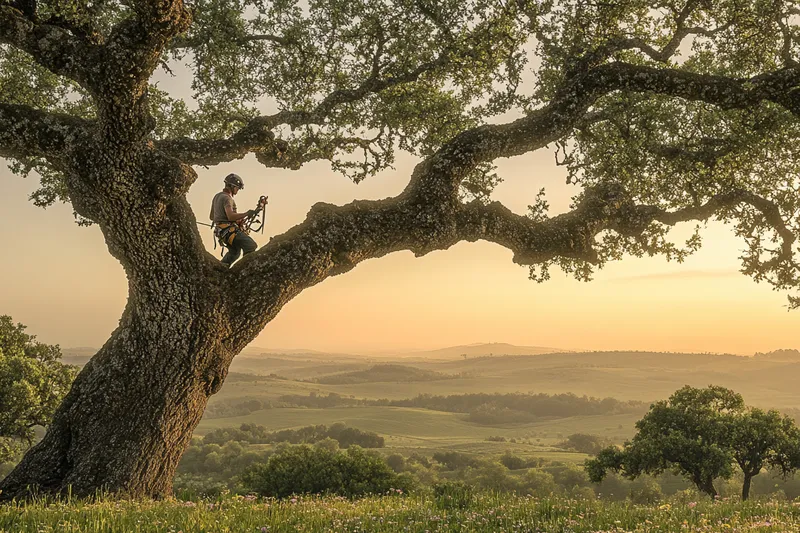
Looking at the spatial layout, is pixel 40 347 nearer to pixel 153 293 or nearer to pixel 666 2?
pixel 153 293

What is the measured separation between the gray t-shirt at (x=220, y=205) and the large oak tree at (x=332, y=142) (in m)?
0.73

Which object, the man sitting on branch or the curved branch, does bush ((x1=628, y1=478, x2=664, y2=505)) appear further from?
the curved branch

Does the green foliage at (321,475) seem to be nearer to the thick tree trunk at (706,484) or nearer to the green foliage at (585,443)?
the thick tree trunk at (706,484)

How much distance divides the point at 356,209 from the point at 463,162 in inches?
103

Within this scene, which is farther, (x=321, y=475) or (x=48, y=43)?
(x=321, y=475)

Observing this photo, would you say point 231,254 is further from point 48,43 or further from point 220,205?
point 48,43

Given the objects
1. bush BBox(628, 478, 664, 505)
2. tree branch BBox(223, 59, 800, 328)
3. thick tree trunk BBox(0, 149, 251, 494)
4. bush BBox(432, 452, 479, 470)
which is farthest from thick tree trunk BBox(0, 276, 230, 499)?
bush BBox(432, 452, 479, 470)

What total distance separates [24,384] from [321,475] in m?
19.5

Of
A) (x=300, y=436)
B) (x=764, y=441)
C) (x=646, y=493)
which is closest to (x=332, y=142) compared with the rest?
(x=764, y=441)

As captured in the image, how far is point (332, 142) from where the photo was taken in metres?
17.3

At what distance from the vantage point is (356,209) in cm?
1188

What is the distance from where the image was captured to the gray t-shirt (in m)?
11.3

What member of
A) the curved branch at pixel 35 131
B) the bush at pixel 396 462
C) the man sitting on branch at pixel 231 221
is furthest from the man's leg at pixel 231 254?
the bush at pixel 396 462

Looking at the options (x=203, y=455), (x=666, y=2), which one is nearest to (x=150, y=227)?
(x=666, y=2)
